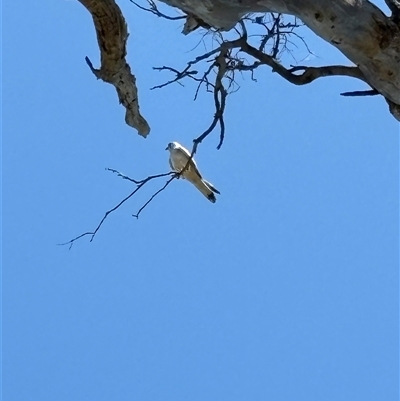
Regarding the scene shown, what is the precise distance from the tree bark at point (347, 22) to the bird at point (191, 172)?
53.1 inches

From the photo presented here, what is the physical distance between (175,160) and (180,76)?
2365mm

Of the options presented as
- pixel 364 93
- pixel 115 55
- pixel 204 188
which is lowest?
pixel 364 93

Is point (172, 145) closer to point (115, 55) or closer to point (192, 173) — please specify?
point (192, 173)

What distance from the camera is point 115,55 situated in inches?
137

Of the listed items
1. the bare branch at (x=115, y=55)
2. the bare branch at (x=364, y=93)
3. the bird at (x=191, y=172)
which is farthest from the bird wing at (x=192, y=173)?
the bare branch at (x=364, y=93)

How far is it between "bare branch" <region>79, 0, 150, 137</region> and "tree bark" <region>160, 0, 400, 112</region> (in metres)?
0.38

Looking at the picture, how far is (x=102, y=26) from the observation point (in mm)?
3332

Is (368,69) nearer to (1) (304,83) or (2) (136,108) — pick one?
(1) (304,83)

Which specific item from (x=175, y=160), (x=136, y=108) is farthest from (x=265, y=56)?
(x=175, y=160)

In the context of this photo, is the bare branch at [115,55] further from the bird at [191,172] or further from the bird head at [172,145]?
the bird head at [172,145]

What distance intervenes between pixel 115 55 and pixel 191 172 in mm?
1651

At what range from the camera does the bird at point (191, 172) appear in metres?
4.89

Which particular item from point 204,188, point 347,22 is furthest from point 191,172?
point 347,22

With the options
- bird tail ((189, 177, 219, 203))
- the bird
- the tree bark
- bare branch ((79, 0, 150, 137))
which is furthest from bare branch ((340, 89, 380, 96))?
bird tail ((189, 177, 219, 203))
